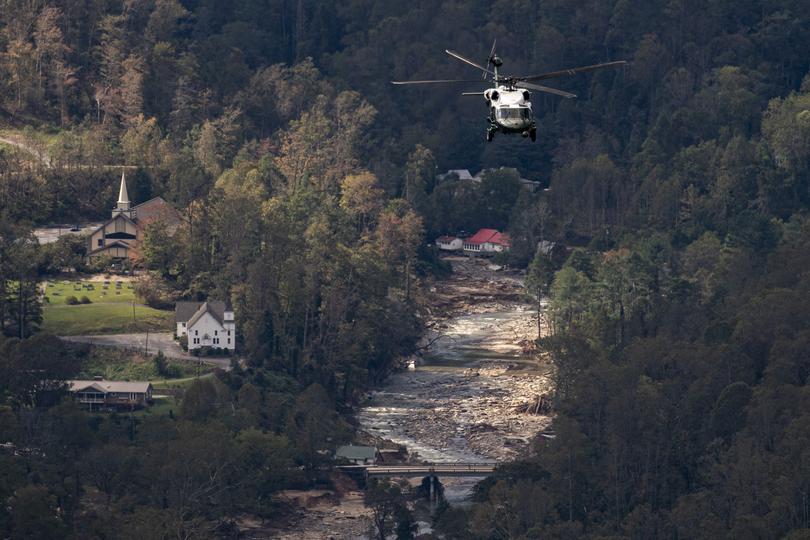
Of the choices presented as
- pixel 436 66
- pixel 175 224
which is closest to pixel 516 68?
pixel 436 66

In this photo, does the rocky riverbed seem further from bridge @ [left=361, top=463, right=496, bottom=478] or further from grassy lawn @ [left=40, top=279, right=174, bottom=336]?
grassy lawn @ [left=40, top=279, right=174, bottom=336]

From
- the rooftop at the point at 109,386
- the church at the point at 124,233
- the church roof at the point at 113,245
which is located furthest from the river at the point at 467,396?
the church roof at the point at 113,245

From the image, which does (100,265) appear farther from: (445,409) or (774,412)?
(774,412)

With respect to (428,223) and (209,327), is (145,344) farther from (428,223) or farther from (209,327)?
(428,223)

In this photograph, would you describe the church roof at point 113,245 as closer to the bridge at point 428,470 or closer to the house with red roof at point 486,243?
the house with red roof at point 486,243

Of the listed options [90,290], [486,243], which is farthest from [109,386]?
[486,243]
